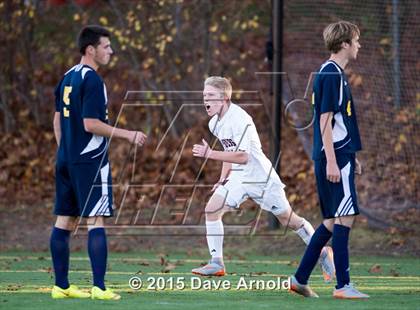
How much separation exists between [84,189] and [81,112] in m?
0.59

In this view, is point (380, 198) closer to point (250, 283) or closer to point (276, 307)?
point (250, 283)

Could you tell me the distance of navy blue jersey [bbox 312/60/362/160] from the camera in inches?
303

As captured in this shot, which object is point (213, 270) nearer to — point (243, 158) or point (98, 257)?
point (243, 158)

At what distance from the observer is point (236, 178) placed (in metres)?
9.32

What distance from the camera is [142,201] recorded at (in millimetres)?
A: 16109

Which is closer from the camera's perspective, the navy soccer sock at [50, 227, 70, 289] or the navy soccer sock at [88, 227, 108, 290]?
the navy soccer sock at [88, 227, 108, 290]

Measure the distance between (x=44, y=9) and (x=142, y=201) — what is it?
4.53 metres

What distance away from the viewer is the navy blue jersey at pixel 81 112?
755 centimetres

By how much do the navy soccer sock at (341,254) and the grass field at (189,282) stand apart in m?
0.21

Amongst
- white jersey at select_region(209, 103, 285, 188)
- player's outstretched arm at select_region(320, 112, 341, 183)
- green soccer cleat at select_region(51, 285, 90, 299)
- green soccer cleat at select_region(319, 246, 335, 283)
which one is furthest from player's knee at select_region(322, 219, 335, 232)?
green soccer cleat at select_region(51, 285, 90, 299)

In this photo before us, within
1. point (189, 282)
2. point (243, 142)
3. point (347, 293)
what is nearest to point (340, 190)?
point (347, 293)

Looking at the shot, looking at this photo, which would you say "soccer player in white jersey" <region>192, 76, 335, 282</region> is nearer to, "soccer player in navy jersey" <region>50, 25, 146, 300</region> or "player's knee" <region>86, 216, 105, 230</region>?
"soccer player in navy jersey" <region>50, 25, 146, 300</region>

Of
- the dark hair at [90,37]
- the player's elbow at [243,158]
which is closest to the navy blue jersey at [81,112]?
the dark hair at [90,37]

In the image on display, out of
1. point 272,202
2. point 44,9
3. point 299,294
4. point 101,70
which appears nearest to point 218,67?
point 101,70
